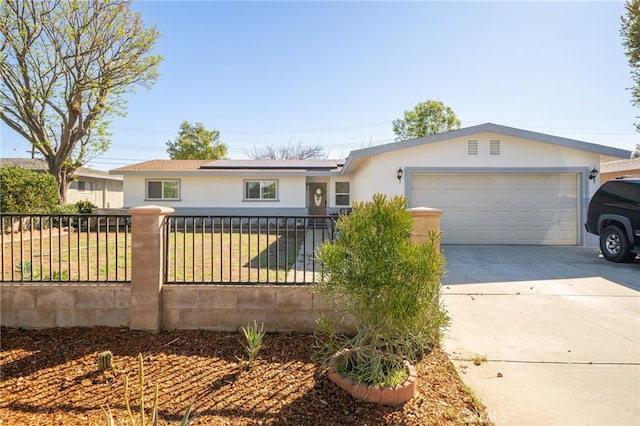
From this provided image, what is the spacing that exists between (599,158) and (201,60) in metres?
14.0

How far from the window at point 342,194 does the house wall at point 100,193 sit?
20423mm

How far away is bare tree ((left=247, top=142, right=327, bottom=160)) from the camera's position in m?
36.1

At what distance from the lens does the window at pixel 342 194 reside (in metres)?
17.7

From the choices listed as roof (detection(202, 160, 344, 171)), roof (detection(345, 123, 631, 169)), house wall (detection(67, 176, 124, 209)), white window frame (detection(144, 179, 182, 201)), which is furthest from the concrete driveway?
house wall (detection(67, 176, 124, 209))

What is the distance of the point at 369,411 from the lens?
2.48 m

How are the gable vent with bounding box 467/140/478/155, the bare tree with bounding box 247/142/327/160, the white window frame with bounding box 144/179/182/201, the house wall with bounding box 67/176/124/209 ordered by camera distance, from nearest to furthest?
the gable vent with bounding box 467/140/478/155, the white window frame with bounding box 144/179/182/201, the house wall with bounding box 67/176/124/209, the bare tree with bounding box 247/142/327/160

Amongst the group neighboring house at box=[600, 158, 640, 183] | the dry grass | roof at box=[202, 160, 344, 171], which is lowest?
the dry grass

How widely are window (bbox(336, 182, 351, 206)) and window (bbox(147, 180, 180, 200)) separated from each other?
8307 millimetres

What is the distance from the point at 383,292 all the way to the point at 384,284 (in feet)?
0.24

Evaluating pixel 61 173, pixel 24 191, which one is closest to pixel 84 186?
pixel 61 173

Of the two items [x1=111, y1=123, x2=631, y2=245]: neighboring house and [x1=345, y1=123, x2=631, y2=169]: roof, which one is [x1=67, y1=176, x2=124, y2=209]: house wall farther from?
[x1=345, y1=123, x2=631, y2=169]: roof

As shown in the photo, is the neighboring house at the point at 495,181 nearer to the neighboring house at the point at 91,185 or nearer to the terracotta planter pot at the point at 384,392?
the terracotta planter pot at the point at 384,392

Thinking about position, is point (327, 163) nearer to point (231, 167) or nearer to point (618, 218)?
point (231, 167)

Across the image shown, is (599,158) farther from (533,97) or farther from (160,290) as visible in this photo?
(160,290)
